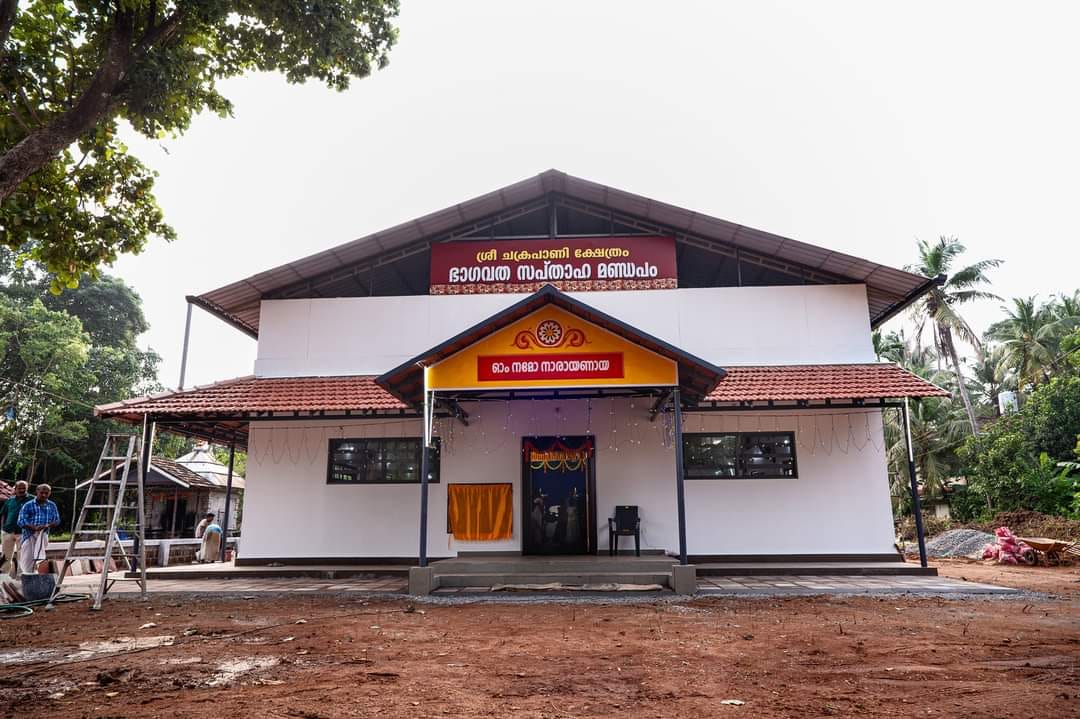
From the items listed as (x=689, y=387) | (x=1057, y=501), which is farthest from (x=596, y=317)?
(x=1057, y=501)

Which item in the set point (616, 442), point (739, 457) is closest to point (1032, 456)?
point (739, 457)

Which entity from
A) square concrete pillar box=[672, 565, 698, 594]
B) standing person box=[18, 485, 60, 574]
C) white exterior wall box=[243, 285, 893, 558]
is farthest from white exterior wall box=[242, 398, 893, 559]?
standing person box=[18, 485, 60, 574]

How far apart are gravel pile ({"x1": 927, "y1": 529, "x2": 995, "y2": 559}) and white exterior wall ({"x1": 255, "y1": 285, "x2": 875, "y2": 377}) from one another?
8.52 metres

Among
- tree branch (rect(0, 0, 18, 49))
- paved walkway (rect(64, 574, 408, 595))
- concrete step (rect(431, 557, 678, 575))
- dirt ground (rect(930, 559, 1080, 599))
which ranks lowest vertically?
dirt ground (rect(930, 559, 1080, 599))

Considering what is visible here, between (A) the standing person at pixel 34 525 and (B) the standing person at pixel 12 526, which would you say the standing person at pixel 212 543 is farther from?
(A) the standing person at pixel 34 525

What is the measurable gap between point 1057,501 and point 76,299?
39.3 m

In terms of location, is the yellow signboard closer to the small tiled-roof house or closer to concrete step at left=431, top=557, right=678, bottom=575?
concrete step at left=431, top=557, right=678, bottom=575

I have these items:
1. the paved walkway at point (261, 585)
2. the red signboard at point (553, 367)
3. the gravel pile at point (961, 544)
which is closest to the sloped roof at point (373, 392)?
the red signboard at point (553, 367)

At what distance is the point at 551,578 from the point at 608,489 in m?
2.86

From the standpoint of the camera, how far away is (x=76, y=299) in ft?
101

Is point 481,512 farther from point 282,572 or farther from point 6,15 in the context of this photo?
point 6,15

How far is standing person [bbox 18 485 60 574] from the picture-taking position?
371 inches

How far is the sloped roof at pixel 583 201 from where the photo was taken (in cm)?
1261

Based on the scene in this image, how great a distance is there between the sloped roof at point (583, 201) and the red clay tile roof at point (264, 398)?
190 centimetres
